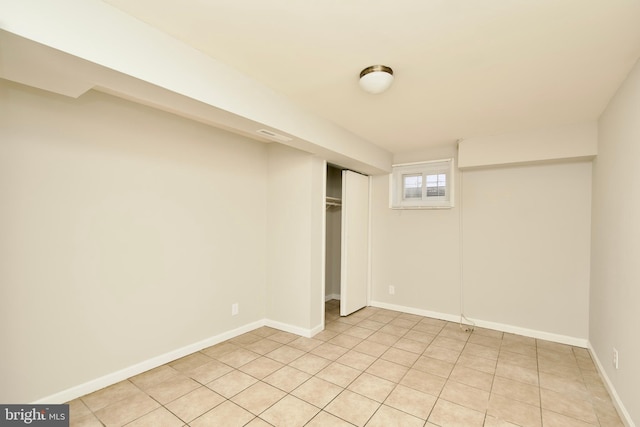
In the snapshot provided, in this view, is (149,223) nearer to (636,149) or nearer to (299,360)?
(299,360)

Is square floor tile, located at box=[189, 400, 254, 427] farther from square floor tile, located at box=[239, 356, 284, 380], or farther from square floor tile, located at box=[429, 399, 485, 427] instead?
square floor tile, located at box=[429, 399, 485, 427]

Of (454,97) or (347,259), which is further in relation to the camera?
(347,259)

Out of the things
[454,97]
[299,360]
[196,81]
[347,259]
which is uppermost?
[454,97]

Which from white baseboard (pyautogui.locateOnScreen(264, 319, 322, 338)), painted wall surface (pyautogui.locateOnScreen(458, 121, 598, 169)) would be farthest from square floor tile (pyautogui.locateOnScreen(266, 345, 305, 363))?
painted wall surface (pyautogui.locateOnScreen(458, 121, 598, 169))

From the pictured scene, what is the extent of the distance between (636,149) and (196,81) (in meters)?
2.85

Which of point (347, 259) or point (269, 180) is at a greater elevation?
point (269, 180)

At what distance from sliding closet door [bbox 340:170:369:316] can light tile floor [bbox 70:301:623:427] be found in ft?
2.85

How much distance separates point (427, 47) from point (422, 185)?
2647 mm

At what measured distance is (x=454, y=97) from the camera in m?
2.48

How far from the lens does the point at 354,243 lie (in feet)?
13.9

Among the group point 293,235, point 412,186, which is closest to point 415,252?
point 412,186

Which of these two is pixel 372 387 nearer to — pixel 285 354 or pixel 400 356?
pixel 400 356

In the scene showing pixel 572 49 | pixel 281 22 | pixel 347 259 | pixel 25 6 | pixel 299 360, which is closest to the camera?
pixel 25 6

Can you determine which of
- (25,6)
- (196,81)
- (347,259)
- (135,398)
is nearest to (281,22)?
(196,81)
